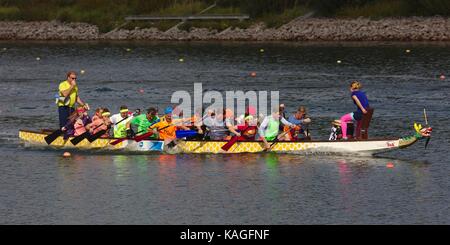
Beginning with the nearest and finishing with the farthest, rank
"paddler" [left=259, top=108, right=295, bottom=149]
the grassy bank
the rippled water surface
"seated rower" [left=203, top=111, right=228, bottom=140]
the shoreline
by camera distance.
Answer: the rippled water surface < "paddler" [left=259, top=108, right=295, bottom=149] < "seated rower" [left=203, top=111, right=228, bottom=140] < the shoreline < the grassy bank

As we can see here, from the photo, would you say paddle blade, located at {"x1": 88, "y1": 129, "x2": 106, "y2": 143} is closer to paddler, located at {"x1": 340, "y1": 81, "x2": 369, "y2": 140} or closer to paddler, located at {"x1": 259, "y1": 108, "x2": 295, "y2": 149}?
paddler, located at {"x1": 259, "y1": 108, "x2": 295, "y2": 149}

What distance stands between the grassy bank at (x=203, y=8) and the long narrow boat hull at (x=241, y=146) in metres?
62.8

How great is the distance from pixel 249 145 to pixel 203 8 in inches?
2810

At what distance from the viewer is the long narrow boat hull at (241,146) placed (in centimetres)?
3875

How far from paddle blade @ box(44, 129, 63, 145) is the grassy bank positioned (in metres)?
63.5

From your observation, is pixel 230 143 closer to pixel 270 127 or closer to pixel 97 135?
pixel 270 127

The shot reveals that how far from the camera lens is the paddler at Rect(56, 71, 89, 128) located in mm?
40734

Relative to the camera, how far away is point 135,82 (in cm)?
7306

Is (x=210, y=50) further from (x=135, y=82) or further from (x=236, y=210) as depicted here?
(x=236, y=210)

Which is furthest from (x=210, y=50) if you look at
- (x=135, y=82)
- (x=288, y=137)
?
(x=288, y=137)

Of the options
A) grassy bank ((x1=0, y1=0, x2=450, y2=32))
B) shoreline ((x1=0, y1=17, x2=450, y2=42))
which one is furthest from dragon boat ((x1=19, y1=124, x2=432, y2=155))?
grassy bank ((x1=0, y1=0, x2=450, y2=32))

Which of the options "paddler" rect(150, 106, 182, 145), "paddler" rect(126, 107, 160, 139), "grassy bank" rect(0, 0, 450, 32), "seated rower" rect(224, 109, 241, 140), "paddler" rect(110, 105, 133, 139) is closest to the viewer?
"seated rower" rect(224, 109, 241, 140)

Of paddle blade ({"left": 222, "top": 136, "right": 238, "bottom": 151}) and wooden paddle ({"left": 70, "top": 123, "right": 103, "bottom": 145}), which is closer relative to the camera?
paddle blade ({"left": 222, "top": 136, "right": 238, "bottom": 151})
